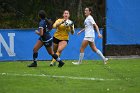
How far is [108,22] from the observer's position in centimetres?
1911

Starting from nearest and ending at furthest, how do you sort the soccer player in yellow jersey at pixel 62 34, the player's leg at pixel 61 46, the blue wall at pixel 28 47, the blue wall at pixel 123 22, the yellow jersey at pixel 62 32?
the player's leg at pixel 61 46 → the soccer player in yellow jersey at pixel 62 34 → the yellow jersey at pixel 62 32 → the blue wall at pixel 28 47 → the blue wall at pixel 123 22

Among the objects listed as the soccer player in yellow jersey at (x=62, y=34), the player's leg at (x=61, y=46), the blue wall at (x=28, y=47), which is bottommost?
the blue wall at (x=28, y=47)

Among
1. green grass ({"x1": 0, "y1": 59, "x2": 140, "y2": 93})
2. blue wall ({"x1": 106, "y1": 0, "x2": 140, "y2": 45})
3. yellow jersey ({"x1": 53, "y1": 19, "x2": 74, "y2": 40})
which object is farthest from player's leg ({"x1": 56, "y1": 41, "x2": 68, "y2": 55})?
blue wall ({"x1": 106, "y1": 0, "x2": 140, "y2": 45})

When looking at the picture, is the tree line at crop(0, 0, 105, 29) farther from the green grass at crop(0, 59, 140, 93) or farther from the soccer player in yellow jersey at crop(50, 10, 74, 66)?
the green grass at crop(0, 59, 140, 93)

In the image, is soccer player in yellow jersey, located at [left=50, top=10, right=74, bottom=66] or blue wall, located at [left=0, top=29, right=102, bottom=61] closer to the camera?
soccer player in yellow jersey, located at [left=50, top=10, right=74, bottom=66]

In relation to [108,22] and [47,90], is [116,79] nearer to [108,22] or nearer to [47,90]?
[47,90]

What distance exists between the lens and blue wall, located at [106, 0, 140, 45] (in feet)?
62.4

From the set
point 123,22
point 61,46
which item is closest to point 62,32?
point 61,46

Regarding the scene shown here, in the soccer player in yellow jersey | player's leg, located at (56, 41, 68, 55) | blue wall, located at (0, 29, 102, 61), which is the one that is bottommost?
blue wall, located at (0, 29, 102, 61)

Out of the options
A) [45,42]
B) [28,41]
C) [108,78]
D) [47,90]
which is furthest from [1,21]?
[47,90]

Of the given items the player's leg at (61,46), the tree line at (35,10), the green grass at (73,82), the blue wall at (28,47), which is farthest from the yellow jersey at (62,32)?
the tree line at (35,10)

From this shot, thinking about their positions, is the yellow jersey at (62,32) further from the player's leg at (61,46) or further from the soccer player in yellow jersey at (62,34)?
the player's leg at (61,46)

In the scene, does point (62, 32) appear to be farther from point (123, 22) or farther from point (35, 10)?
point (35, 10)

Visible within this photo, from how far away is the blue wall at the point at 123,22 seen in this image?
19.0 meters
